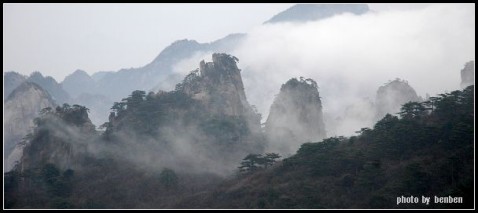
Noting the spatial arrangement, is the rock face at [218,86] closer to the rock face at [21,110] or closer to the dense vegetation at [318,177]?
the dense vegetation at [318,177]

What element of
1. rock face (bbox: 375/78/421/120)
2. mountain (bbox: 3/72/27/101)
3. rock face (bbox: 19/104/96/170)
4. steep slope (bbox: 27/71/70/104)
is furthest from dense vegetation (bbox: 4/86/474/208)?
steep slope (bbox: 27/71/70/104)

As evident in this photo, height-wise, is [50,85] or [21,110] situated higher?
[50,85]

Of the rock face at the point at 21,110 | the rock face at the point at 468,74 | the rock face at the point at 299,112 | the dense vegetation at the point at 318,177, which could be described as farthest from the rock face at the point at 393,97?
the rock face at the point at 21,110

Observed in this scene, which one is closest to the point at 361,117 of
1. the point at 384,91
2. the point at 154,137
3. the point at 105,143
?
the point at 384,91

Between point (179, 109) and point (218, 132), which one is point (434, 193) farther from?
point (179, 109)

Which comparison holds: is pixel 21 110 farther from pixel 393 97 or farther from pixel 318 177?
pixel 318 177

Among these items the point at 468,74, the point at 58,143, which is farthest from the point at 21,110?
the point at 468,74
